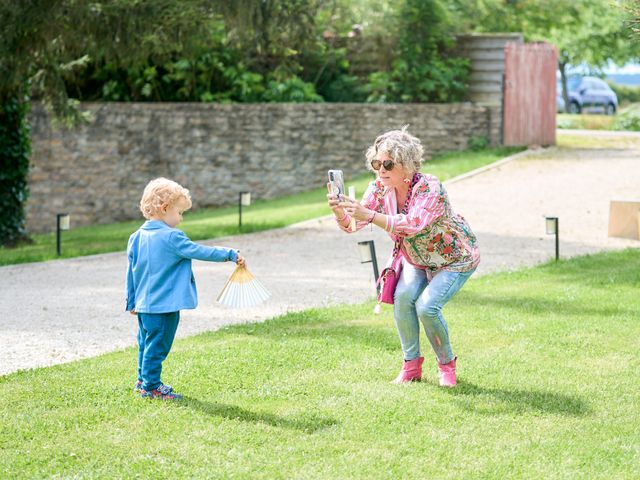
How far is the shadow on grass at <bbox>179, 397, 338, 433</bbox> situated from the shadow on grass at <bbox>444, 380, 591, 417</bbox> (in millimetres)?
910

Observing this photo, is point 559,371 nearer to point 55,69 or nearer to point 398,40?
point 55,69

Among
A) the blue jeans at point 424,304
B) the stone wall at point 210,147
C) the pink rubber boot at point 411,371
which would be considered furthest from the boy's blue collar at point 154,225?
the stone wall at point 210,147

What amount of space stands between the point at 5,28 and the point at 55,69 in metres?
2.23

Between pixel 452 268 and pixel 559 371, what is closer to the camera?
pixel 452 268

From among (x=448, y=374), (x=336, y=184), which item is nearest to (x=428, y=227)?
(x=336, y=184)

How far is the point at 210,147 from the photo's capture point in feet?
75.3

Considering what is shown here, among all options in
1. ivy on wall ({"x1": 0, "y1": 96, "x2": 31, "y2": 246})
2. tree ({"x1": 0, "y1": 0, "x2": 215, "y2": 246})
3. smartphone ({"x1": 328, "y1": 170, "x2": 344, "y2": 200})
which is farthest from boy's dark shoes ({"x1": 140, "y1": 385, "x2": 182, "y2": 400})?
ivy on wall ({"x1": 0, "y1": 96, "x2": 31, "y2": 246})

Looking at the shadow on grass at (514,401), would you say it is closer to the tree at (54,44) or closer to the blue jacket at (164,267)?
the blue jacket at (164,267)

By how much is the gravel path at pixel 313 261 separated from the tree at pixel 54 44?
10.6 feet

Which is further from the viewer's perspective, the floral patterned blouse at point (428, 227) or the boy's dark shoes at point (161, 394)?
the boy's dark shoes at point (161, 394)

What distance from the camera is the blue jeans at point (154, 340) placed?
6328mm

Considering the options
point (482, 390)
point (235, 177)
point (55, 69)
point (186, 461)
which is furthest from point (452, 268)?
point (235, 177)

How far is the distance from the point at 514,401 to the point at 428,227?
1155mm

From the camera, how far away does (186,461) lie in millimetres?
5348
